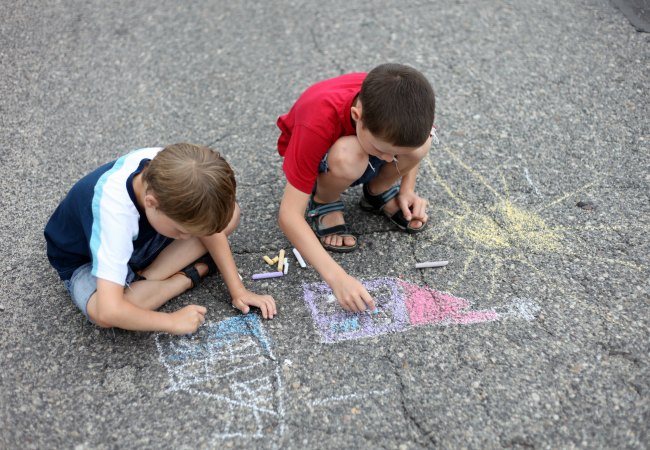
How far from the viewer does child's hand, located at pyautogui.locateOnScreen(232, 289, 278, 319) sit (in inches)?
95.0

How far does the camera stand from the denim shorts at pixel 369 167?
250 centimetres

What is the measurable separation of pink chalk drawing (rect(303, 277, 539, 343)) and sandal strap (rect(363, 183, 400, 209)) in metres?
0.48

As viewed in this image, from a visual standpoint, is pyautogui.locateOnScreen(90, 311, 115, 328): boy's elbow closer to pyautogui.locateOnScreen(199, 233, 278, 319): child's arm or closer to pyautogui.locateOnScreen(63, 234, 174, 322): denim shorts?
pyautogui.locateOnScreen(63, 234, 174, 322): denim shorts

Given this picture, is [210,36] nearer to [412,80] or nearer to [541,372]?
[412,80]

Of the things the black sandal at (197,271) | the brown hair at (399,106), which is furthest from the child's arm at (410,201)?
the black sandal at (197,271)

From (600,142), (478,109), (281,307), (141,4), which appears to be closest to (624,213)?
(600,142)

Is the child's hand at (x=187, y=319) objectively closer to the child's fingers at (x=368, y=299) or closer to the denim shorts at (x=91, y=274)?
the denim shorts at (x=91, y=274)

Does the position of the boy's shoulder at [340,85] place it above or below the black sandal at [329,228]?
above

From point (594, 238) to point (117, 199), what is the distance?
2.05m

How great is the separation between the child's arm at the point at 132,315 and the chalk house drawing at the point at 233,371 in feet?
0.25

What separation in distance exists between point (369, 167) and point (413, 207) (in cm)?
36

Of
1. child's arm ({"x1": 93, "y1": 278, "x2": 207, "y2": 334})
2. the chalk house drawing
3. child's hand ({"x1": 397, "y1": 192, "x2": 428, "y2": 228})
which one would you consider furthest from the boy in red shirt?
child's arm ({"x1": 93, "y1": 278, "x2": 207, "y2": 334})

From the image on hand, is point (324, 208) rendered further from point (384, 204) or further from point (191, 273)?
point (191, 273)

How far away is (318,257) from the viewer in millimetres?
2320
